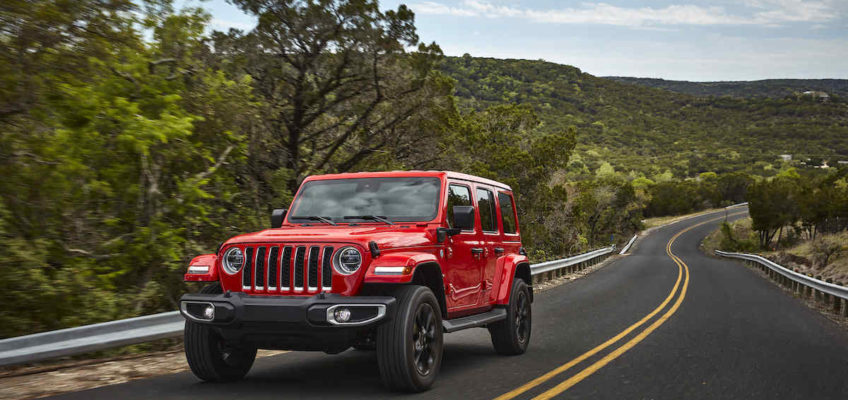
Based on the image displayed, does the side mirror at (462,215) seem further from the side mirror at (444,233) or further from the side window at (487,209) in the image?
the side window at (487,209)

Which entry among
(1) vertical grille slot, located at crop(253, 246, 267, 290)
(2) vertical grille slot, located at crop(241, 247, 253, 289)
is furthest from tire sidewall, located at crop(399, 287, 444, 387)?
(2) vertical grille slot, located at crop(241, 247, 253, 289)

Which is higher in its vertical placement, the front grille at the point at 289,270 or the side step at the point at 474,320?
the front grille at the point at 289,270

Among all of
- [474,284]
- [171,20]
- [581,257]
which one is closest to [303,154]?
[171,20]

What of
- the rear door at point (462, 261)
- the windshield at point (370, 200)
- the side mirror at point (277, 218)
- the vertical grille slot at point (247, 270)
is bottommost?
the rear door at point (462, 261)

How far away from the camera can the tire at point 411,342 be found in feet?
18.3

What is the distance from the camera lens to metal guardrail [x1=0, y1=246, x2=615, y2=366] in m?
6.05

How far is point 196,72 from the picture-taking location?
43.2 feet

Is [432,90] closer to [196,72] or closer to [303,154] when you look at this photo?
[303,154]

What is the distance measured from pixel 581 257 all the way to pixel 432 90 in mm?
12592

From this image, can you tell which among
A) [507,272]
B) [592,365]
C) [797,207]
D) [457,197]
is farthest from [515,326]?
[797,207]

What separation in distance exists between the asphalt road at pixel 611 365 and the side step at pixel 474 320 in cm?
50

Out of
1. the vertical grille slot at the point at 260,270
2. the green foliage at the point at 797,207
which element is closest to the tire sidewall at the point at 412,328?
the vertical grille slot at the point at 260,270

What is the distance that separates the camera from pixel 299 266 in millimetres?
5680

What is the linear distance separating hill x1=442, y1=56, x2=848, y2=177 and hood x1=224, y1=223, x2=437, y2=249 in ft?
371
